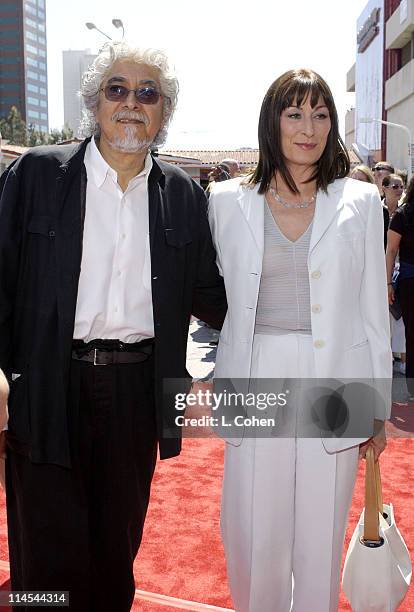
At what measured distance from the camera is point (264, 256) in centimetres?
258

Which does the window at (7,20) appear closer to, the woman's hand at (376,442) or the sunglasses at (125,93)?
the sunglasses at (125,93)

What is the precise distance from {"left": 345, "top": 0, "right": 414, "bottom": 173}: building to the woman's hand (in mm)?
27597

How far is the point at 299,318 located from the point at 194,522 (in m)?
1.82

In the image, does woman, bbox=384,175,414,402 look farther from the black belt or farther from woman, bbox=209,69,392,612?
the black belt

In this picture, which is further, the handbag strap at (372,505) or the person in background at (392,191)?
the person in background at (392,191)

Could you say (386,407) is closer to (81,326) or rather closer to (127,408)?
(127,408)

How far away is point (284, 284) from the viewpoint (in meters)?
2.57

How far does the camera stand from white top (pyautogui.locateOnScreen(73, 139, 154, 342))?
248cm

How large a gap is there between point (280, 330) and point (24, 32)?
137 meters

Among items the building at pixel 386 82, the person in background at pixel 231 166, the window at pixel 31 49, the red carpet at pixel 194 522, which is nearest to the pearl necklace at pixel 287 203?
the red carpet at pixel 194 522

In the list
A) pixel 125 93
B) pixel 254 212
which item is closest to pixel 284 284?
pixel 254 212

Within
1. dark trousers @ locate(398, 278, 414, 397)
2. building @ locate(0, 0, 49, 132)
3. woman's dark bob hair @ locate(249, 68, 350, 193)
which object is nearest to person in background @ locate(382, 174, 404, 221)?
dark trousers @ locate(398, 278, 414, 397)

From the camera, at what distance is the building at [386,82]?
3362cm

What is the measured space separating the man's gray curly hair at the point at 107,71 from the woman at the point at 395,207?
5180 millimetres
